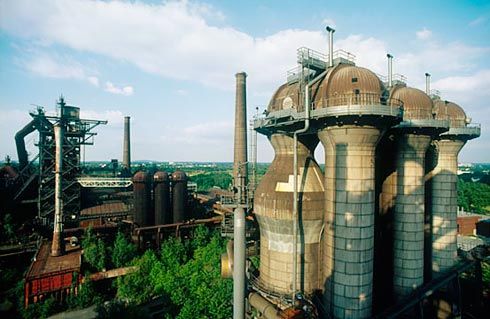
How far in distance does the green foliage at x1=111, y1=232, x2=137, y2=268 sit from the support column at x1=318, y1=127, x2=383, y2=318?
20.8 m

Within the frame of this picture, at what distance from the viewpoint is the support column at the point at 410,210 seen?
19.7 metres

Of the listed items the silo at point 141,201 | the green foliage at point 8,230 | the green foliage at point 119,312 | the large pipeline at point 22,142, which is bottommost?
the green foliage at point 119,312

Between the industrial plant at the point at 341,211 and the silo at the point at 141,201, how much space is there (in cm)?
187

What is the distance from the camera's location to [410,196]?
64.9ft

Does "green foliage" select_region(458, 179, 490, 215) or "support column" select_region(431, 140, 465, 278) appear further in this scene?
"green foliage" select_region(458, 179, 490, 215)

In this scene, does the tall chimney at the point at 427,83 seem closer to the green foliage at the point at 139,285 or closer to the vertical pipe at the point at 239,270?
the vertical pipe at the point at 239,270

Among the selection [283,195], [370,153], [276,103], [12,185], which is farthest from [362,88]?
[12,185]

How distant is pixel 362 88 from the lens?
1608cm

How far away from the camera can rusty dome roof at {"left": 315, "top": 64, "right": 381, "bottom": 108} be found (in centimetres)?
1602

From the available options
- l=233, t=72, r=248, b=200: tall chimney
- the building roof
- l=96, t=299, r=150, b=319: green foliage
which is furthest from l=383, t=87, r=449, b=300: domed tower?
the building roof

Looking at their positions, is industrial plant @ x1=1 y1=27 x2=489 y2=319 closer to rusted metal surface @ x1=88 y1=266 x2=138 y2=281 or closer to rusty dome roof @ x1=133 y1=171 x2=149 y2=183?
rusted metal surface @ x1=88 y1=266 x2=138 y2=281

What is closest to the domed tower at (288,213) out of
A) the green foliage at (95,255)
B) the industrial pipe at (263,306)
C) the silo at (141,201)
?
the industrial pipe at (263,306)

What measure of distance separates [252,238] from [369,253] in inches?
500

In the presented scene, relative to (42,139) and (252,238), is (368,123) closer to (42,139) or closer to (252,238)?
(252,238)
